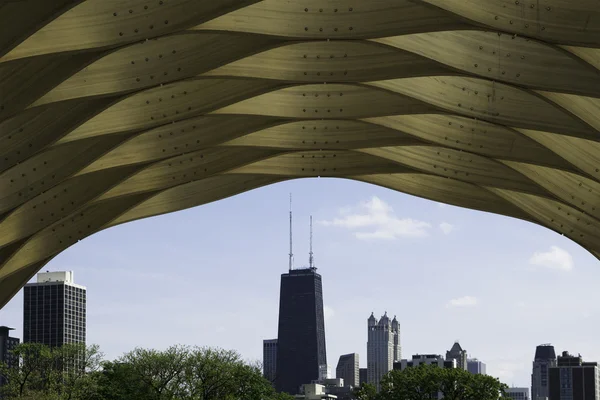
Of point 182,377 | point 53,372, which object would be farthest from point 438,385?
point 53,372

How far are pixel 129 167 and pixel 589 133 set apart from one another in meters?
17.6

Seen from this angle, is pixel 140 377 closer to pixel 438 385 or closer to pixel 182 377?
pixel 182 377

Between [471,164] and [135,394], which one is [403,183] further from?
[135,394]

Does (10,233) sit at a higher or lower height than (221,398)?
higher

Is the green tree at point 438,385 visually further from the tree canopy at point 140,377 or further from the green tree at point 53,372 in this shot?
the green tree at point 53,372

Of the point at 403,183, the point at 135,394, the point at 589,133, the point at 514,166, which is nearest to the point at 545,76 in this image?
the point at 589,133

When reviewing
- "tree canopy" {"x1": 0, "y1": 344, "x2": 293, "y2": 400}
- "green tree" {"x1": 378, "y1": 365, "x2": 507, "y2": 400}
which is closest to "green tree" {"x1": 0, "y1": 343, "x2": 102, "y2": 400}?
"tree canopy" {"x1": 0, "y1": 344, "x2": 293, "y2": 400}

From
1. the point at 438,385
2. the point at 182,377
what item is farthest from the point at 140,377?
the point at 438,385

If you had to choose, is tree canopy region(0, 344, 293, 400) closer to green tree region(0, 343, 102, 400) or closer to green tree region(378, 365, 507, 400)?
green tree region(0, 343, 102, 400)

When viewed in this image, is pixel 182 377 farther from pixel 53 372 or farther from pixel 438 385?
pixel 438 385

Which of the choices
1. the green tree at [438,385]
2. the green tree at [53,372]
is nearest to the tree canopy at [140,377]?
the green tree at [53,372]

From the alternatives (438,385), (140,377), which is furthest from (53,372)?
(438,385)

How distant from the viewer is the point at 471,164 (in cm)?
4256

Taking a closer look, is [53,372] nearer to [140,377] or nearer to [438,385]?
[140,377]
